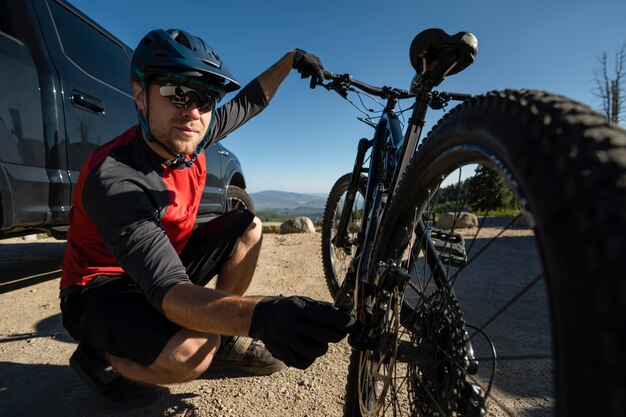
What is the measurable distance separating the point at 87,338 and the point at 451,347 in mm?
1517

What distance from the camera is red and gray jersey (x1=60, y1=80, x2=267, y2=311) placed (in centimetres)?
129

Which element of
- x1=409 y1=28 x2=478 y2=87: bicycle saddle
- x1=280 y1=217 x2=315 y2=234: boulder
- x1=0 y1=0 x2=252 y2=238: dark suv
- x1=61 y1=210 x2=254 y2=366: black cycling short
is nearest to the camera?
x1=409 y1=28 x2=478 y2=87: bicycle saddle

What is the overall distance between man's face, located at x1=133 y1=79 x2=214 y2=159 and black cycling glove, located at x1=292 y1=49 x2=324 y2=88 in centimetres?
80

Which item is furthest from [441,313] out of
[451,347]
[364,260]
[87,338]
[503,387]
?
[87,338]

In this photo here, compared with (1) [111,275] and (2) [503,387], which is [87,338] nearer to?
(1) [111,275]

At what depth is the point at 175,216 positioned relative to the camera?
1854 millimetres

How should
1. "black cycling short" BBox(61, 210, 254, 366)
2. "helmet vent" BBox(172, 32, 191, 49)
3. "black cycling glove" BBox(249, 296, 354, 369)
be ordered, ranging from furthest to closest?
"helmet vent" BBox(172, 32, 191, 49)
"black cycling short" BBox(61, 210, 254, 366)
"black cycling glove" BBox(249, 296, 354, 369)

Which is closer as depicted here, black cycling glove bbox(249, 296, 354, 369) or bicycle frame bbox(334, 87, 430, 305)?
black cycling glove bbox(249, 296, 354, 369)

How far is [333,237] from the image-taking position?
9.90 ft

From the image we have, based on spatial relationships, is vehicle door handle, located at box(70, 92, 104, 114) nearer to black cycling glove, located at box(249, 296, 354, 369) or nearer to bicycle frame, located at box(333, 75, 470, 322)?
bicycle frame, located at box(333, 75, 470, 322)

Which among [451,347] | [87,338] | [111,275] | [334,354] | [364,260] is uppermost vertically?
[364,260]

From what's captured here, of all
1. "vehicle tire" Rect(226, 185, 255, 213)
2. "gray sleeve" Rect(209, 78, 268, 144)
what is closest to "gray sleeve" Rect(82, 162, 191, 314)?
"gray sleeve" Rect(209, 78, 268, 144)

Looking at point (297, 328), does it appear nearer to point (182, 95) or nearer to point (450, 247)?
point (450, 247)

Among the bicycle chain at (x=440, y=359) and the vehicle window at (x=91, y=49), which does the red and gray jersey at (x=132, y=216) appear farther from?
the vehicle window at (x=91, y=49)
